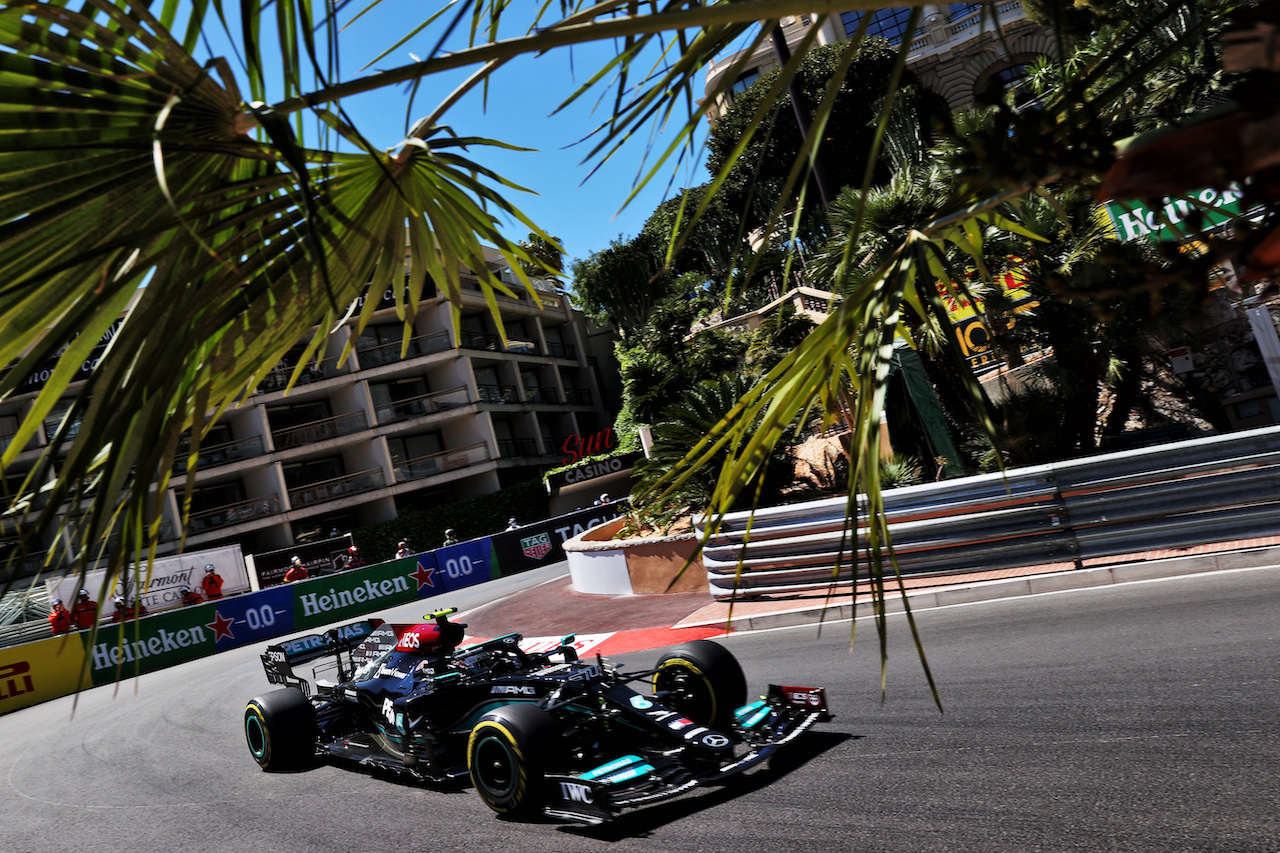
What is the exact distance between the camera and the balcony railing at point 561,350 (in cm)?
4662

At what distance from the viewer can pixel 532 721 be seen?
215 inches

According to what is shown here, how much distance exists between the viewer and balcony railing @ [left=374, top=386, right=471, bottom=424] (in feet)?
128

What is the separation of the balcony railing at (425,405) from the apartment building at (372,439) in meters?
0.05

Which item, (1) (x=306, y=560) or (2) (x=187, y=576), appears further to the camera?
(1) (x=306, y=560)

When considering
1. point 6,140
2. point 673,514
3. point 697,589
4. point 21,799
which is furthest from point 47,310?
point 673,514

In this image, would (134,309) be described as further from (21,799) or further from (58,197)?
(21,799)

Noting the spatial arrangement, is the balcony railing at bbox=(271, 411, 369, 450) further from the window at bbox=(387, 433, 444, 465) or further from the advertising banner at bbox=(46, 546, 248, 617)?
the advertising banner at bbox=(46, 546, 248, 617)

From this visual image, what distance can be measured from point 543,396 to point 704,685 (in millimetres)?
38915

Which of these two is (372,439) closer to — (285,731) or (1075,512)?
(285,731)

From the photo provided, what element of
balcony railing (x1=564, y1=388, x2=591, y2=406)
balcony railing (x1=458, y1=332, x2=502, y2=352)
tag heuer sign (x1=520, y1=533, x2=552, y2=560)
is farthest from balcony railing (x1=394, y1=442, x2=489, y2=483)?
tag heuer sign (x1=520, y1=533, x2=552, y2=560)

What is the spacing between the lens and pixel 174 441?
1.62 meters

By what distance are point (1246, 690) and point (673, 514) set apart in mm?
10123

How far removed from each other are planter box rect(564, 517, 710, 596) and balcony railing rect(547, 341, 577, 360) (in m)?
31.2

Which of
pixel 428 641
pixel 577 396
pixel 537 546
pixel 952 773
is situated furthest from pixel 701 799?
pixel 577 396
